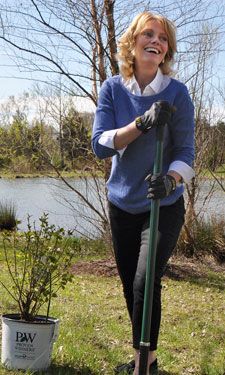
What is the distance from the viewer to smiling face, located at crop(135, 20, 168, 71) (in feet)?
9.21

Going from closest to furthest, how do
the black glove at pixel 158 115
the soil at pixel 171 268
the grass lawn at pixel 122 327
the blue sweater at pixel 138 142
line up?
the black glove at pixel 158 115 → the blue sweater at pixel 138 142 → the grass lawn at pixel 122 327 → the soil at pixel 171 268

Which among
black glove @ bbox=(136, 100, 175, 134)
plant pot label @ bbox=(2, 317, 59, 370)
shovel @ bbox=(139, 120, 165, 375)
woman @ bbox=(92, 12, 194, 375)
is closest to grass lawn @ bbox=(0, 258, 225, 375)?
plant pot label @ bbox=(2, 317, 59, 370)

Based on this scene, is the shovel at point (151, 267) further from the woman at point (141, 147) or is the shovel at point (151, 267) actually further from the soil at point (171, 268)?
→ the soil at point (171, 268)

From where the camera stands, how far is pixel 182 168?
269cm

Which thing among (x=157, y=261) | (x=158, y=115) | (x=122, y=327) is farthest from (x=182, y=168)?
(x=122, y=327)

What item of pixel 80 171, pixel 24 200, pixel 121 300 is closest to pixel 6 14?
pixel 80 171

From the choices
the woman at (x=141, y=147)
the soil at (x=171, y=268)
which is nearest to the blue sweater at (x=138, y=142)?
the woman at (x=141, y=147)

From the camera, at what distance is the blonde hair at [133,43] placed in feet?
9.30

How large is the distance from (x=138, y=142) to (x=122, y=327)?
217 cm

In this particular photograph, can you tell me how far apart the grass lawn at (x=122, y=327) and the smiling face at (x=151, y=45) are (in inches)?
72.2

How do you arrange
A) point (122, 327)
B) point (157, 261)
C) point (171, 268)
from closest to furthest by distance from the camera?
point (157, 261), point (122, 327), point (171, 268)

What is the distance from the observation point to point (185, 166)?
2.71m

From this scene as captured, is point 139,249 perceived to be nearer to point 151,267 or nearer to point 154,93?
point 151,267

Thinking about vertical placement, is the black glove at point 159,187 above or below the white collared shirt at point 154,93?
below
